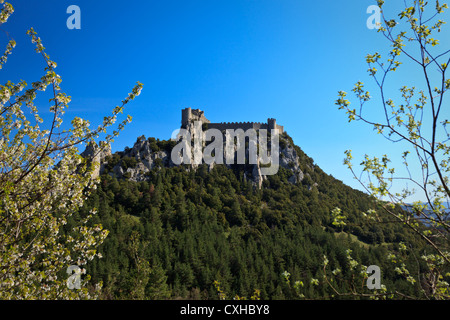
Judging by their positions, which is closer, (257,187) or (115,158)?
(115,158)

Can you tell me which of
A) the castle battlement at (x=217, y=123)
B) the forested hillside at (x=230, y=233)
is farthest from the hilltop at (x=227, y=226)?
the castle battlement at (x=217, y=123)

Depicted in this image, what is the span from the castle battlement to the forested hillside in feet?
41.3

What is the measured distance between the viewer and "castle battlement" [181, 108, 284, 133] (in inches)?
4218

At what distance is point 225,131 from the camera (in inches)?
4471

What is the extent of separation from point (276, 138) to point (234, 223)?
143 ft

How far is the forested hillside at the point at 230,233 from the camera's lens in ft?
193

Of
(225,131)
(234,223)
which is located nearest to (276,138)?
(225,131)

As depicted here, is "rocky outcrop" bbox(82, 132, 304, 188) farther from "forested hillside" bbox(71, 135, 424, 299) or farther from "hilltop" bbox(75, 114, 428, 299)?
"forested hillside" bbox(71, 135, 424, 299)

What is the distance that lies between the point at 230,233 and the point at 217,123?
168ft

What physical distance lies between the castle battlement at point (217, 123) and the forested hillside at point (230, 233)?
12.6 meters

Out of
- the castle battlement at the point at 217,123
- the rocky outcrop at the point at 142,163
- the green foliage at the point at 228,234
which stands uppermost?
the castle battlement at the point at 217,123

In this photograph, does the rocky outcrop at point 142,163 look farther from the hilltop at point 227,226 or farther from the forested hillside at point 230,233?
the forested hillside at point 230,233
